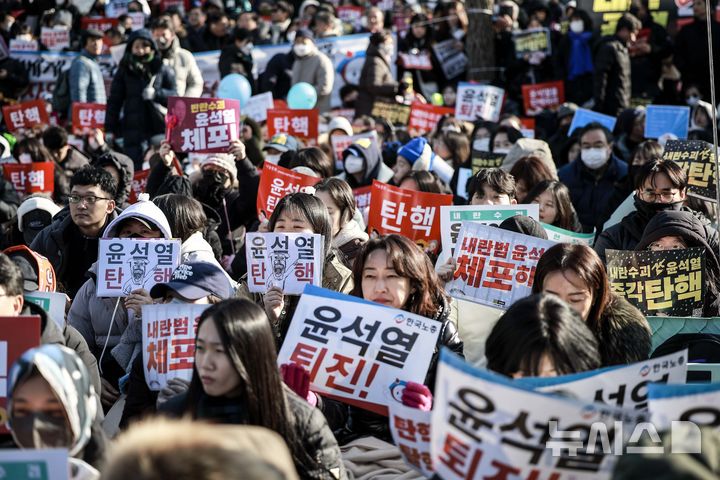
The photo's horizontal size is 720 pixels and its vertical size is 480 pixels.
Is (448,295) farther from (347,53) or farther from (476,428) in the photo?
(347,53)

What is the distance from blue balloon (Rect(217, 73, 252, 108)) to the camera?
15.9m

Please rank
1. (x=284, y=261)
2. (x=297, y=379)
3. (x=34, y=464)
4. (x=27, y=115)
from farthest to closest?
(x=27, y=115), (x=284, y=261), (x=297, y=379), (x=34, y=464)

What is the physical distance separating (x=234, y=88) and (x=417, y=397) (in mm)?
11505

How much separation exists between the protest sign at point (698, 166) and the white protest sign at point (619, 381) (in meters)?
4.30

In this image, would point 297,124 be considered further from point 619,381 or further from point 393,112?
point 619,381

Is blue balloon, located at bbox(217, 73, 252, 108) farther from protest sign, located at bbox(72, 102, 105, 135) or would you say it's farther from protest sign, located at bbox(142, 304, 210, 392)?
protest sign, located at bbox(142, 304, 210, 392)

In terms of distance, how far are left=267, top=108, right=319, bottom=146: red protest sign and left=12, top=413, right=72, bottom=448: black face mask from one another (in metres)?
9.79

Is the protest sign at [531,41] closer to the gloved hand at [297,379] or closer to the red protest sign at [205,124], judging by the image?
the red protest sign at [205,124]

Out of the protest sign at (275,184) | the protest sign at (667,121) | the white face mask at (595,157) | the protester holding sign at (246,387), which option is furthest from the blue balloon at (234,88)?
the protester holding sign at (246,387)

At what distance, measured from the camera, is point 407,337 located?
521 centimetres

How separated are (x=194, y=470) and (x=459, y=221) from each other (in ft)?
16.8

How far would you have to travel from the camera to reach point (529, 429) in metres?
3.48

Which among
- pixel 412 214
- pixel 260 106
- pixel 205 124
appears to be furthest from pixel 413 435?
pixel 260 106

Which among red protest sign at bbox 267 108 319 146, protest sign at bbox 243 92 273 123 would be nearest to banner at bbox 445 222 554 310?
red protest sign at bbox 267 108 319 146
